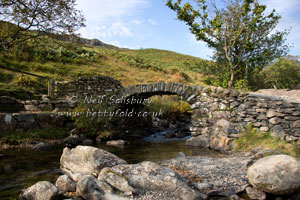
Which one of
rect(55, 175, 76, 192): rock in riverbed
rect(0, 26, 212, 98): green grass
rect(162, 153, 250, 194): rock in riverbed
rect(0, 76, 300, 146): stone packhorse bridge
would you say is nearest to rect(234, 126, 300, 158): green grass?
rect(0, 76, 300, 146): stone packhorse bridge

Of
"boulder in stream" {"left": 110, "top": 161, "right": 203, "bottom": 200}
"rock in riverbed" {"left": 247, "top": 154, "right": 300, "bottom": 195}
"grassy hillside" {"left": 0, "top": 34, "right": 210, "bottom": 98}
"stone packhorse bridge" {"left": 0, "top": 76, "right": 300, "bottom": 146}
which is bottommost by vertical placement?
"boulder in stream" {"left": 110, "top": 161, "right": 203, "bottom": 200}

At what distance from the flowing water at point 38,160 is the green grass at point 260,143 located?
44.0 inches

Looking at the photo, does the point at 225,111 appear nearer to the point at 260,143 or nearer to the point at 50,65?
the point at 260,143

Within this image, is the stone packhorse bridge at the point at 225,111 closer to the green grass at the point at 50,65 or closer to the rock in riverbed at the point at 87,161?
the green grass at the point at 50,65

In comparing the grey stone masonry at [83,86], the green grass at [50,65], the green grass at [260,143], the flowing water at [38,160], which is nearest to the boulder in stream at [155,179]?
the flowing water at [38,160]

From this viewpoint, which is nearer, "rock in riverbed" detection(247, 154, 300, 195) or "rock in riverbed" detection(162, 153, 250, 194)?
"rock in riverbed" detection(247, 154, 300, 195)

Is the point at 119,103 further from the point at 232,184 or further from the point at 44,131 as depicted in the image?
the point at 232,184

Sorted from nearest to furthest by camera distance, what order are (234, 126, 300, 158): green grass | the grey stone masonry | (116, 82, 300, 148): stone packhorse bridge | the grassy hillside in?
1. (234, 126, 300, 158): green grass
2. (116, 82, 300, 148): stone packhorse bridge
3. the grey stone masonry
4. the grassy hillside

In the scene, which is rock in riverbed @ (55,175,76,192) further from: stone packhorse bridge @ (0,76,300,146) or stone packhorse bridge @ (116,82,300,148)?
stone packhorse bridge @ (116,82,300,148)

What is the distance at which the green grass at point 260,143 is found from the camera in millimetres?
7028

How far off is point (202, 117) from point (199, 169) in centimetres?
400

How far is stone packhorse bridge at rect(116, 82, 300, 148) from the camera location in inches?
296

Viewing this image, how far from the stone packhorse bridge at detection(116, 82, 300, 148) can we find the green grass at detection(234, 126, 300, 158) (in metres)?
0.19

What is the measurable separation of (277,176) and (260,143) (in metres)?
3.91
